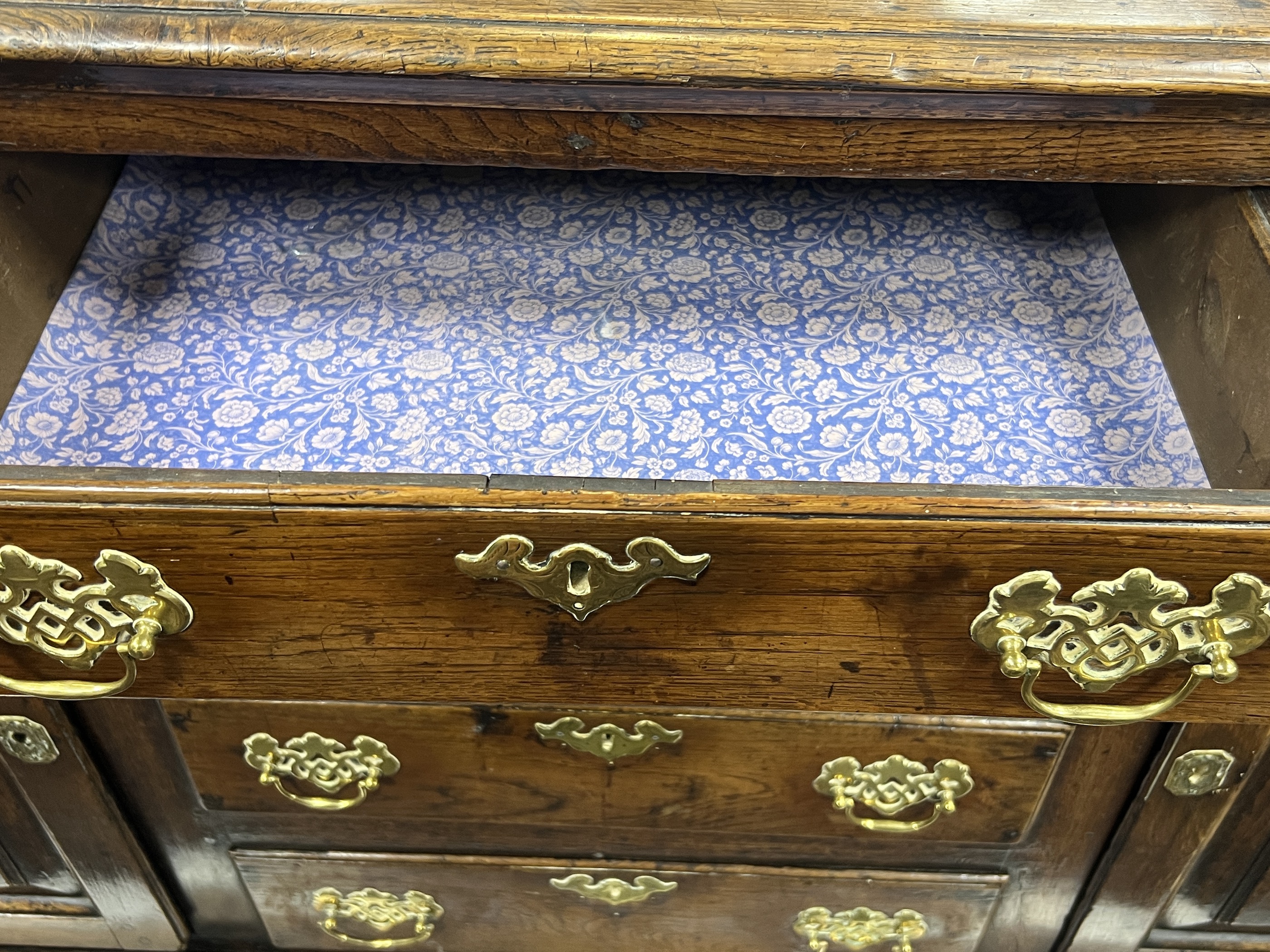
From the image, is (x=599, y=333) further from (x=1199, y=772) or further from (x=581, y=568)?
(x=1199, y=772)

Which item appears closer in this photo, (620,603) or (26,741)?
(620,603)

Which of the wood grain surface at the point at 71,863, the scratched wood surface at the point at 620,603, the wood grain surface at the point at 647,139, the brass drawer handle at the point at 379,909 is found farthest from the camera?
the brass drawer handle at the point at 379,909

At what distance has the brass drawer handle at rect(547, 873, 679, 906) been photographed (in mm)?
763

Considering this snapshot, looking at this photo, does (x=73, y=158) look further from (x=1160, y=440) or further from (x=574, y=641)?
(x=1160, y=440)

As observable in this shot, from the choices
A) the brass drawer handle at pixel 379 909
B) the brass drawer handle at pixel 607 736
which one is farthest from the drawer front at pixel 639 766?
the brass drawer handle at pixel 379 909

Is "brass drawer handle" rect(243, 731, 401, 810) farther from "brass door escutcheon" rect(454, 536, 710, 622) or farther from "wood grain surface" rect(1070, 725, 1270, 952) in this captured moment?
"wood grain surface" rect(1070, 725, 1270, 952)

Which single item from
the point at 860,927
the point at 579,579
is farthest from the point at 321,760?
the point at 860,927

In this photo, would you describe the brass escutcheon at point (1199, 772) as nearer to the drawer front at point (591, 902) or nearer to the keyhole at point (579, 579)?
the drawer front at point (591, 902)

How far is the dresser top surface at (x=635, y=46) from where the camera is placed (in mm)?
525

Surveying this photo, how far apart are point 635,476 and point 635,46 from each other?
0.85 ft

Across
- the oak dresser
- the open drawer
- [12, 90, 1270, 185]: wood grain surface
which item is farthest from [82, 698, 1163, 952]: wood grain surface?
[12, 90, 1270, 185]: wood grain surface

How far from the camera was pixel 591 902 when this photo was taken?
79 centimetres

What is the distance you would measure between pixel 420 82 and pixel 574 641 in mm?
291

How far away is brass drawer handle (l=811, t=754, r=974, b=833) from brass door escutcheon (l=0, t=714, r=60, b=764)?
0.48 m
